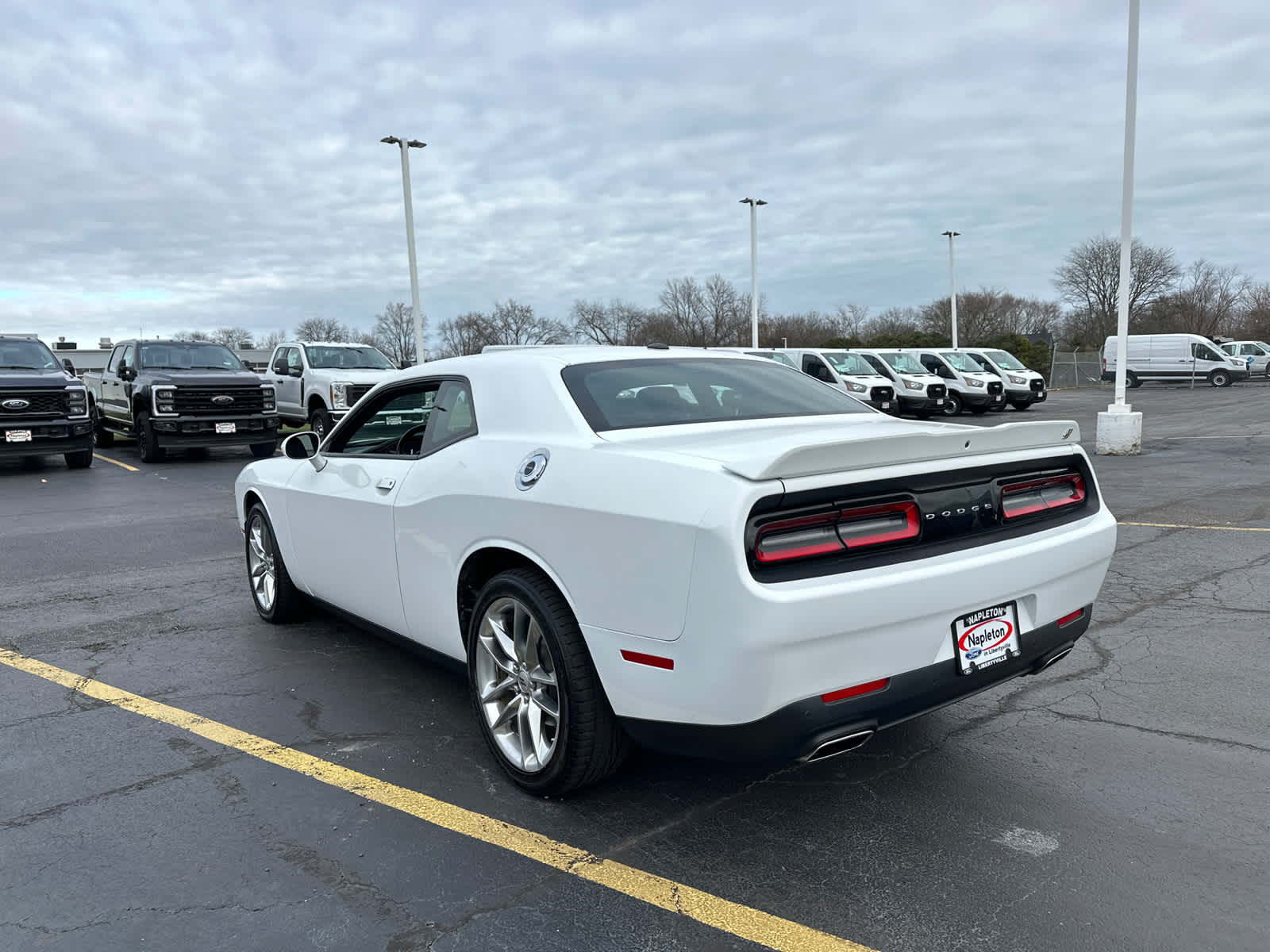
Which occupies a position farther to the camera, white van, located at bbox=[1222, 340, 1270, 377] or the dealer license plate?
white van, located at bbox=[1222, 340, 1270, 377]

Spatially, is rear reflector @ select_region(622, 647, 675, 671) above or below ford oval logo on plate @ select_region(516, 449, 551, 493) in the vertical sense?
below

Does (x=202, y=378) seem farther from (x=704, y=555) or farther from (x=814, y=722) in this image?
(x=814, y=722)

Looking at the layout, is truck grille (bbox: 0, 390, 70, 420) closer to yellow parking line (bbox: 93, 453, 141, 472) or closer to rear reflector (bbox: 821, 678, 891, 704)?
yellow parking line (bbox: 93, 453, 141, 472)

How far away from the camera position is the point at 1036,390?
2978 cm

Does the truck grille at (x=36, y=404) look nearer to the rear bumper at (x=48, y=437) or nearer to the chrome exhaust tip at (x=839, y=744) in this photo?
the rear bumper at (x=48, y=437)

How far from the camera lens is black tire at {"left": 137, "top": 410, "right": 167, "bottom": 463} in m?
16.4

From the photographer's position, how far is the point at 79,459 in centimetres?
1650

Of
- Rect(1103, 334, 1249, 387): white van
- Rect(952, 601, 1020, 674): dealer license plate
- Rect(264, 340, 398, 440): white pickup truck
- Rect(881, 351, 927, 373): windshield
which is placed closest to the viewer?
Rect(952, 601, 1020, 674): dealer license plate

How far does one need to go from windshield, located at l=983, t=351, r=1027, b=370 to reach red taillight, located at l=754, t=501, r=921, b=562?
29.5m

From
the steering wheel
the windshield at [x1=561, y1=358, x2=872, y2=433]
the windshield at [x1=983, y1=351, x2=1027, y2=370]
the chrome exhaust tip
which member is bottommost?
the chrome exhaust tip

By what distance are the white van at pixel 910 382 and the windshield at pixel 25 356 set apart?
19434 mm

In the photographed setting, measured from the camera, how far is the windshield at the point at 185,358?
17.6 metres

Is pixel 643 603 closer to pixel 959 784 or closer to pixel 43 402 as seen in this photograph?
pixel 959 784

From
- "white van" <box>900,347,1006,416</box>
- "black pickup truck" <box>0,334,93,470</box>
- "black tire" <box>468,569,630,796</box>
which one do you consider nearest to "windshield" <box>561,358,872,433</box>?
"black tire" <box>468,569,630,796</box>
